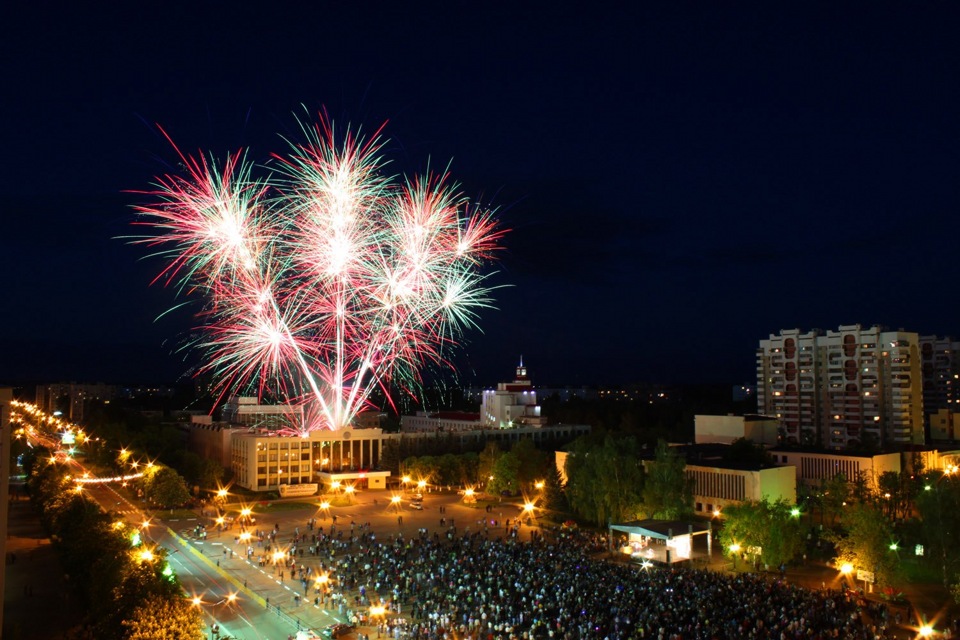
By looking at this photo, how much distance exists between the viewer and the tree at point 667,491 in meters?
33.9

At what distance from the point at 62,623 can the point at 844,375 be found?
5613cm

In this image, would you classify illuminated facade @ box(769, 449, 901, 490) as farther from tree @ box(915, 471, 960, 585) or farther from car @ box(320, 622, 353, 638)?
car @ box(320, 622, 353, 638)

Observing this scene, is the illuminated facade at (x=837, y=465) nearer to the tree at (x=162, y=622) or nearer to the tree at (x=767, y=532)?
the tree at (x=767, y=532)

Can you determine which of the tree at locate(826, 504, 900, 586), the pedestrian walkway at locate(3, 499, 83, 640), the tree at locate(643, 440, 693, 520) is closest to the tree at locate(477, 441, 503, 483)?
the tree at locate(643, 440, 693, 520)

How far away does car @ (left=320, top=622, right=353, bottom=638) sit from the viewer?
1991cm

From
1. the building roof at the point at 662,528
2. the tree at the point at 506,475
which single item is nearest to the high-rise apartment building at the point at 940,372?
the tree at the point at 506,475

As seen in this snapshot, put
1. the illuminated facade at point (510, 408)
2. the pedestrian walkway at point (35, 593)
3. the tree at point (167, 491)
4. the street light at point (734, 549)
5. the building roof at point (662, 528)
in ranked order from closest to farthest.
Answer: the pedestrian walkway at point (35, 593) < the street light at point (734, 549) < the building roof at point (662, 528) < the tree at point (167, 491) < the illuminated facade at point (510, 408)

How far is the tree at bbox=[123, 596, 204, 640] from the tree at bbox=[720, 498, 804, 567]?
19.5m

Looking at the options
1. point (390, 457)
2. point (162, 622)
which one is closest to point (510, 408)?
point (390, 457)

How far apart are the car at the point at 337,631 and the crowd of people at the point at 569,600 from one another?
0.98 metres

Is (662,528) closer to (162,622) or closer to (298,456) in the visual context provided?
(162,622)

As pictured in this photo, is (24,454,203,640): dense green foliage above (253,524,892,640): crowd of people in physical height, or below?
above

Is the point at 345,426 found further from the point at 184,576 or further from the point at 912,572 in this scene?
the point at 912,572

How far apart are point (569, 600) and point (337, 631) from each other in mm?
6291
